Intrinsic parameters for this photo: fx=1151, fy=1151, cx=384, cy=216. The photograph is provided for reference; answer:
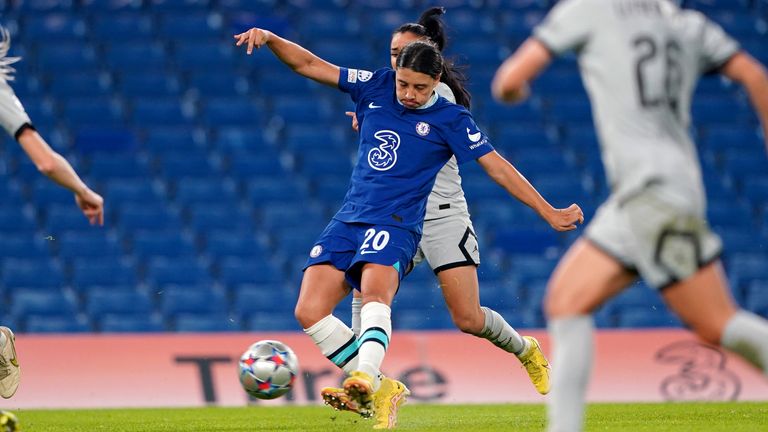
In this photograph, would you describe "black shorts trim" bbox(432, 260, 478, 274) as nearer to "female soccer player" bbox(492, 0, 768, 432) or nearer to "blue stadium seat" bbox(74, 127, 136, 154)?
"female soccer player" bbox(492, 0, 768, 432)

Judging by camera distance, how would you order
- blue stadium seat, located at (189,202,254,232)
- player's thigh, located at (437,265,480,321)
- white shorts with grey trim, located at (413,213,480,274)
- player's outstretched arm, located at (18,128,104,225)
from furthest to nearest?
blue stadium seat, located at (189,202,254,232)
white shorts with grey trim, located at (413,213,480,274)
player's thigh, located at (437,265,480,321)
player's outstretched arm, located at (18,128,104,225)

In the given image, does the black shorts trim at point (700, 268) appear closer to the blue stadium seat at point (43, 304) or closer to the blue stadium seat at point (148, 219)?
the blue stadium seat at point (43, 304)

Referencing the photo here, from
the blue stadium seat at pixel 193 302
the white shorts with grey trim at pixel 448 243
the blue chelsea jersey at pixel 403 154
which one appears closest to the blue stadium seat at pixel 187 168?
the blue stadium seat at pixel 193 302

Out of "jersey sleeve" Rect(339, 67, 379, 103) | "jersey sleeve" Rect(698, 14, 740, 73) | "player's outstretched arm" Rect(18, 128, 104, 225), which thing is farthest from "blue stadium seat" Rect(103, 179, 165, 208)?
"jersey sleeve" Rect(698, 14, 740, 73)

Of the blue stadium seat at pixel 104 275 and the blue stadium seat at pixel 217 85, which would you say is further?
the blue stadium seat at pixel 217 85

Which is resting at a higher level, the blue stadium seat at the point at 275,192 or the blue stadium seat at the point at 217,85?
the blue stadium seat at the point at 217,85

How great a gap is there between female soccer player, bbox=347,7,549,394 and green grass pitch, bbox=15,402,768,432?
60 cm

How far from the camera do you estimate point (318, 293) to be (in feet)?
20.4

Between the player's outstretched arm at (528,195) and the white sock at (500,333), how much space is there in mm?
1233

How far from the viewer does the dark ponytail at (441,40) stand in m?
7.00

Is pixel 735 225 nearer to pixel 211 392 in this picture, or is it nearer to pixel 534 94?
pixel 534 94

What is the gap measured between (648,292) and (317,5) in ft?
23.7

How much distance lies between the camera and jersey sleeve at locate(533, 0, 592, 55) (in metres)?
3.97

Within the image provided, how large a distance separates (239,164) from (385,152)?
942 centimetres
